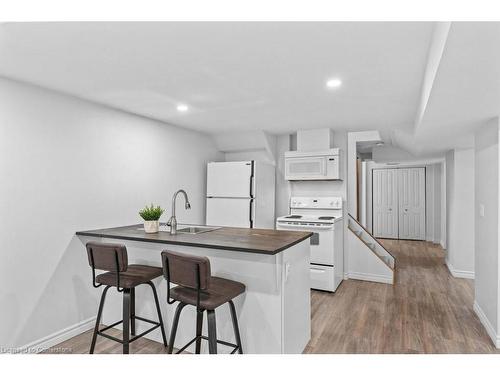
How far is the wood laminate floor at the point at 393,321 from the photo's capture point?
8.46 feet

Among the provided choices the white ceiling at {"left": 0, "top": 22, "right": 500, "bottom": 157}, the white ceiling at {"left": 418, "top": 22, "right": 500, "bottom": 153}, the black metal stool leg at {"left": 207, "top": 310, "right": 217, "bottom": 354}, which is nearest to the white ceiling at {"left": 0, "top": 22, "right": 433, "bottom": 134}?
the white ceiling at {"left": 0, "top": 22, "right": 500, "bottom": 157}

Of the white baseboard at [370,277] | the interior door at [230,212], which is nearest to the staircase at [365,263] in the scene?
the white baseboard at [370,277]

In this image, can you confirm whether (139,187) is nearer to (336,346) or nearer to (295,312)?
(295,312)

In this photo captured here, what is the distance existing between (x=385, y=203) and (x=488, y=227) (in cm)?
571

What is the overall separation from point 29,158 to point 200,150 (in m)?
2.40

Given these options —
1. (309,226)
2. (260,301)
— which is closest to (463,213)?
(309,226)

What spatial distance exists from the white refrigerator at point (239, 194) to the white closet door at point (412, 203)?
4994mm

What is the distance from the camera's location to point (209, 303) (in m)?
1.87

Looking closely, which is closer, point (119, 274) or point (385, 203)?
point (119, 274)

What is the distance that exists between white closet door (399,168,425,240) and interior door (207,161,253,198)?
215 inches

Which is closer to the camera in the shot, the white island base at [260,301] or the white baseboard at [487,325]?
the white island base at [260,301]

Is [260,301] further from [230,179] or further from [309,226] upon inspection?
[230,179]

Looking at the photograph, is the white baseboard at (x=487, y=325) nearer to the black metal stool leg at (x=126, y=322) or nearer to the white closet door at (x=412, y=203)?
Answer: the black metal stool leg at (x=126, y=322)

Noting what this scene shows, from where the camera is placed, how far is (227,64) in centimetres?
217
